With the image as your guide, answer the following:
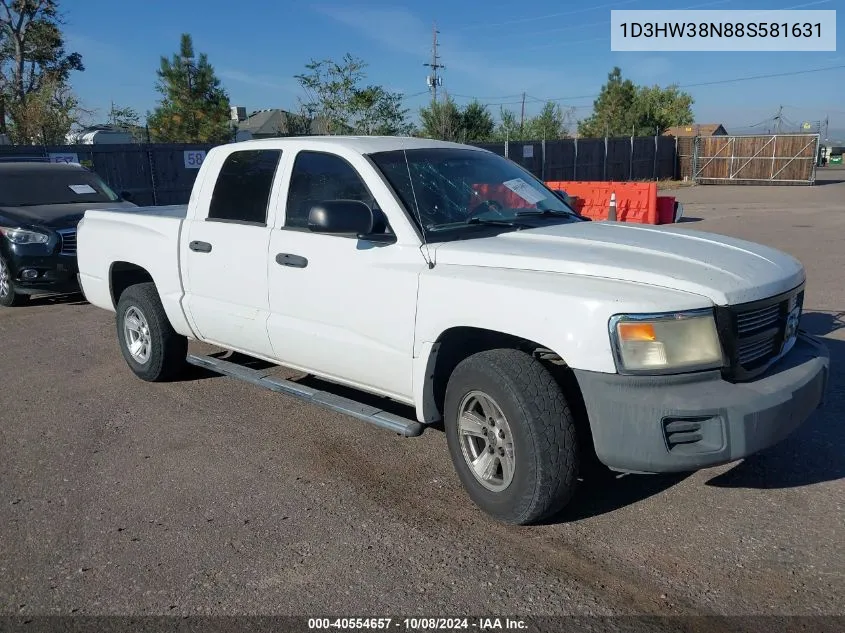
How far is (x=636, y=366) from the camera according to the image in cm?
320

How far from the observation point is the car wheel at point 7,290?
9.42m

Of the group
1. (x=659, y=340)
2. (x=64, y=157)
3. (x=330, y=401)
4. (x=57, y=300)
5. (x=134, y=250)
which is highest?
(x=64, y=157)

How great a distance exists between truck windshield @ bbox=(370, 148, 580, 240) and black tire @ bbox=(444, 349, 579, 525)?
0.92m

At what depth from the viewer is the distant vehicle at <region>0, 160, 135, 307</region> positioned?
9.27m

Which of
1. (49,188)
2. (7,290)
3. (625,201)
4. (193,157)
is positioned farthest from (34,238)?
(625,201)

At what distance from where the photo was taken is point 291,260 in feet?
15.1

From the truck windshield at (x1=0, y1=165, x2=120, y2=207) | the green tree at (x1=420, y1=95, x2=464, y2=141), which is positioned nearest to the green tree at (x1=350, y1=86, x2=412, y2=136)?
the green tree at (x1=420, y1=95, x2=464, y2=141)

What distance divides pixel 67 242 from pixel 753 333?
845 cm

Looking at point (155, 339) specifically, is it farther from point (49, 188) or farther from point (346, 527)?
point (49, 188)

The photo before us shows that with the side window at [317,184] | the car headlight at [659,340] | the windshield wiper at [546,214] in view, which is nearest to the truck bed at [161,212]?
the side window at [317,184]

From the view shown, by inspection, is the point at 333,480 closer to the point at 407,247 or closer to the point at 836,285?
the point at 407,247

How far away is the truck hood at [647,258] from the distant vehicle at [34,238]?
6790 mm

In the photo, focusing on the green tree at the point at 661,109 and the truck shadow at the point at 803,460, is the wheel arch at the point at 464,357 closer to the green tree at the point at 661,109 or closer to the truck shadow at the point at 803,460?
the truck shadow at the point at 803,460

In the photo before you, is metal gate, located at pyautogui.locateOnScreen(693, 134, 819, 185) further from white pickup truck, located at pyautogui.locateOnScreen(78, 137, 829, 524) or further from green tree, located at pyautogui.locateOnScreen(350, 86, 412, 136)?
white pickup truck, located at pyautogui.locateOnScreen(78, 137, 829, 524)
